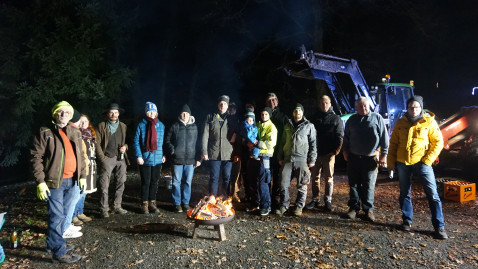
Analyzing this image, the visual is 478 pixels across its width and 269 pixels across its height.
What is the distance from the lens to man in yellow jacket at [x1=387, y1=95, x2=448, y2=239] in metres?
5.02

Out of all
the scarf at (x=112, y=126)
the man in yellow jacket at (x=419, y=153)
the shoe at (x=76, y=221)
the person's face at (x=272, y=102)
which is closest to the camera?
→ the man in yellow jacket at (x=419, y=153)

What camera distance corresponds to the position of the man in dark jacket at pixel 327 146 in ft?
20.9

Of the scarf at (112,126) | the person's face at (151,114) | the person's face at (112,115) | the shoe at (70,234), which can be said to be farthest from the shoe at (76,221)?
the person's face at (151,114)

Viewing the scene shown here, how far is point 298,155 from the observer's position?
6004mm

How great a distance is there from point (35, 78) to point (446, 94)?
77.3 feet

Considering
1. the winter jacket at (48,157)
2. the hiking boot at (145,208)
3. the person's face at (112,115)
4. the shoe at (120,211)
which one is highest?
the person's face at (112,115)

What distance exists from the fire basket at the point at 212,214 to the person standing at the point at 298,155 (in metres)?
1.55

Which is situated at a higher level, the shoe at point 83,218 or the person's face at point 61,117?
the person's face at point 61,117

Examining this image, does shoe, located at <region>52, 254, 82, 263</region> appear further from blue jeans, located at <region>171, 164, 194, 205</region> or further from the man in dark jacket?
the man in dark jacket

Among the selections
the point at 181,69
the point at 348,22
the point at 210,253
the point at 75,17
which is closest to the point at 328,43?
the point at 348,22

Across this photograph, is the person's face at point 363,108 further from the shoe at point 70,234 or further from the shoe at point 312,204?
the shoe at point 70,234

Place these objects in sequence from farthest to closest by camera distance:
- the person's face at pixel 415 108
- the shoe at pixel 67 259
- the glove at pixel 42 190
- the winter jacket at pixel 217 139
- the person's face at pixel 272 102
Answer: the person's face at pixel 272 102 < the winter jacket at pixel 217 139 < the person's face at pixel 415 108 < the shoe at pixel 67 259 < the glove at pixel 42 190

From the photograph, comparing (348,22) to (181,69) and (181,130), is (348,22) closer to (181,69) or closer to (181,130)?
(181,69)

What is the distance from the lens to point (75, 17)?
1245 centimetres
